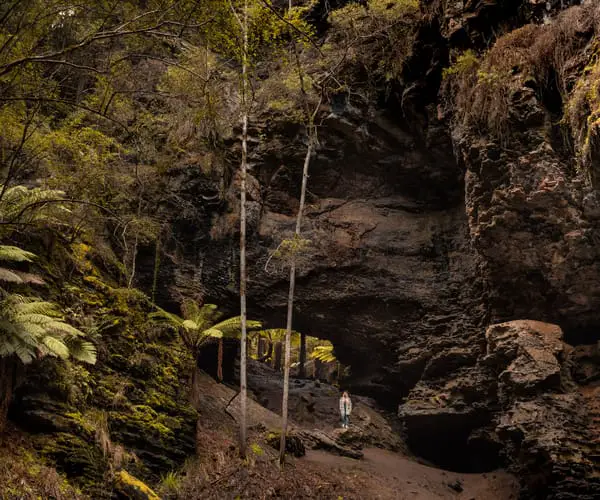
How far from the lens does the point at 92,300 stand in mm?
8828

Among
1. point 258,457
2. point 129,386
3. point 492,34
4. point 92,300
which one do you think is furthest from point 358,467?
point 492,34

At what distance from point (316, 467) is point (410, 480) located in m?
3.11

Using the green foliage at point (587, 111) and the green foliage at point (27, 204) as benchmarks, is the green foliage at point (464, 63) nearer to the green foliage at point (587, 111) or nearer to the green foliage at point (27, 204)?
the green foliage at point (587, 111)

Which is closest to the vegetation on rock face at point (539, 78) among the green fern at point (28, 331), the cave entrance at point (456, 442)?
the cave entrance at point (456, 442)

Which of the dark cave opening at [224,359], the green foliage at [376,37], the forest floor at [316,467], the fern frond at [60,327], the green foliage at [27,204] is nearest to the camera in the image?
the fern frond at [60,327]

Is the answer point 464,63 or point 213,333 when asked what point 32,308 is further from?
point 464,63

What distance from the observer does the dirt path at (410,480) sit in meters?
10.8

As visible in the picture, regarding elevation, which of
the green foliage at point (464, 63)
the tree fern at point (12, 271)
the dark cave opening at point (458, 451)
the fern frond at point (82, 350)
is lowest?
the dark cave opening at point (458, 451)

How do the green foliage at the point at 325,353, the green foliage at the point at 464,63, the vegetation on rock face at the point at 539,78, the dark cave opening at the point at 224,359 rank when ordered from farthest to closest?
the green foliage at the point at 325,353 → the dark cave opening at the point at 224,359 → the green foliage at the point at 464,63 → the vegetation on rock face at the point at 539,78

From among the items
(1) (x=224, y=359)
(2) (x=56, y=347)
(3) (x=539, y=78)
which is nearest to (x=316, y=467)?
(2) (x=56, y=347)

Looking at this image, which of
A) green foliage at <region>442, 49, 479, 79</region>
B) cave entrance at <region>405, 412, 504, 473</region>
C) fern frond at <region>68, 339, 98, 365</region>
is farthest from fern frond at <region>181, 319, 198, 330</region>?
green foliage at <region>442, 49, 479, 79</region>

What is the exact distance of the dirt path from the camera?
10844 mm

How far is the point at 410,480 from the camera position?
12.0 meters

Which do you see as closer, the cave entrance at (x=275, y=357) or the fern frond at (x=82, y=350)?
the fern frond at (x=82, y=350)
